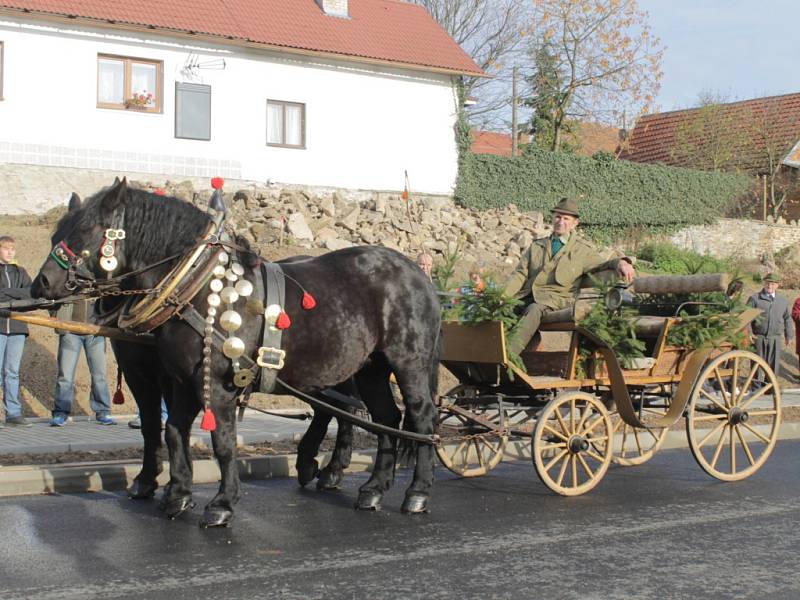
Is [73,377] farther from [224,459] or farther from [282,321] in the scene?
[282,321]

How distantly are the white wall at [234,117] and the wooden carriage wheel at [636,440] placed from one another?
1747 centimetres

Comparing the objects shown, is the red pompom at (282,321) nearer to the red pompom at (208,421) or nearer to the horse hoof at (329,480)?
the red pompom at (208,421)

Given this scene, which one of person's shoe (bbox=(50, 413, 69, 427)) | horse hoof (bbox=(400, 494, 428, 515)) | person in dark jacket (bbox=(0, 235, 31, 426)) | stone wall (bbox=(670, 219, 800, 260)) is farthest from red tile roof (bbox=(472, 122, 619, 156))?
horse hoof (bbox=(400, 494, 428, 515))

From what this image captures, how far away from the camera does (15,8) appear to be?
931 inches

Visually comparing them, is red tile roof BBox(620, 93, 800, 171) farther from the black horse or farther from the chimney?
the black horse

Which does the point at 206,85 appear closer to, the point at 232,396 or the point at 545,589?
the point at 232,396

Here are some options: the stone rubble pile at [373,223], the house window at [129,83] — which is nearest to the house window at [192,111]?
the house window at [129,83]

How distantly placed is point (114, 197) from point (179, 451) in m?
1.73

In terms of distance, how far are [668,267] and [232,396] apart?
22.7 m

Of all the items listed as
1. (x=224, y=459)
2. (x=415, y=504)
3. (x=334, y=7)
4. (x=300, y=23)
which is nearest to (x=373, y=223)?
(x=300, y=23)

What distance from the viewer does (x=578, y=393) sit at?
838 cm

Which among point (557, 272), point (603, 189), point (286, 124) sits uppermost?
point (286, 124)

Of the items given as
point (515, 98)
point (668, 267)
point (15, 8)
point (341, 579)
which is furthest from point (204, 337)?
point (515, 98)

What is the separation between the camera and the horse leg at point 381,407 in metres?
8.01
